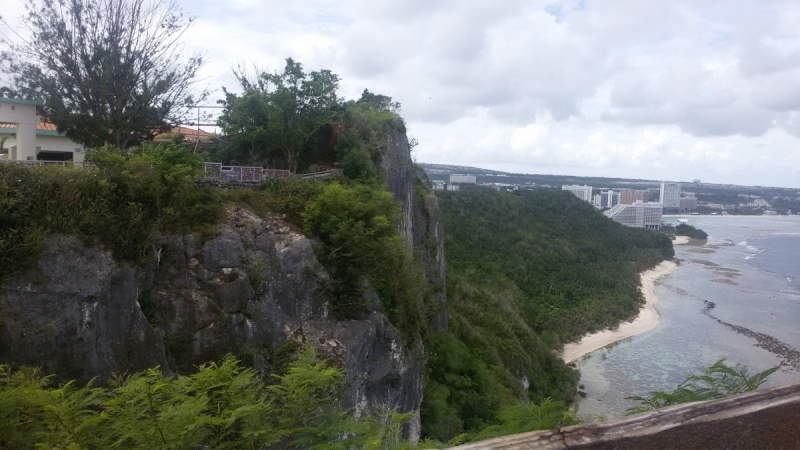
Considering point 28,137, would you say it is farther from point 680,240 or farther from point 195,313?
point 680,240

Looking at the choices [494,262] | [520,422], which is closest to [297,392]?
[520,422]

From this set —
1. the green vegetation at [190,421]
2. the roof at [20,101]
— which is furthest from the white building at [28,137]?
the green vegetation at [190,421]

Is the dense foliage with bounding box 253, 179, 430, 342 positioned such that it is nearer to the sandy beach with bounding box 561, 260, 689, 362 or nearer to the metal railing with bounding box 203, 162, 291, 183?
the metal railing with bounding box 203, 162, 291, 183

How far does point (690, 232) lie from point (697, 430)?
109 metres

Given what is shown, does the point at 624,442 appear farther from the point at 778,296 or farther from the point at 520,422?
the point at 778,296

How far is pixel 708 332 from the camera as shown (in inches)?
1528

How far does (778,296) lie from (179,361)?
183 ft

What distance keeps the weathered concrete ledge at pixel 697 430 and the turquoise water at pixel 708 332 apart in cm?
1268

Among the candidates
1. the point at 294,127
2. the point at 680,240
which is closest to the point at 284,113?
the point at 294,127

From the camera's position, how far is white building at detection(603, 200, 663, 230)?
106 m

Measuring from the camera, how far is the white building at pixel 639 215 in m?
106

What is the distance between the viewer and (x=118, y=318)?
9.74 metres

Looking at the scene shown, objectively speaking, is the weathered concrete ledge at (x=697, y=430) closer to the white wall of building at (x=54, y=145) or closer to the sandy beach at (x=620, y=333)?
the white wall of building at (x=54, y=145)

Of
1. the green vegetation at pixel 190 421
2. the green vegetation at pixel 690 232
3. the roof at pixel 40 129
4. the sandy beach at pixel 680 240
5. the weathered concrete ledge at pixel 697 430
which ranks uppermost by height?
the roof at pixel 40 129
